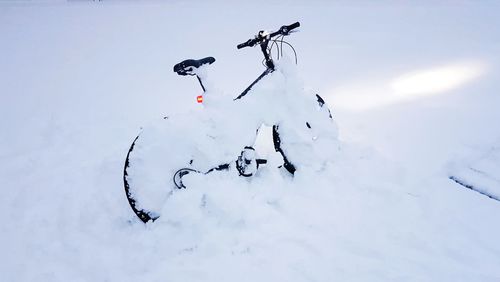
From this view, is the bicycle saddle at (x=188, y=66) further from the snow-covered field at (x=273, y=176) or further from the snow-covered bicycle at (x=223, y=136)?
the snow-covered field at (x=273, y=176)

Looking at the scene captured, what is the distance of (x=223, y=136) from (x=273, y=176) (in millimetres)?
801

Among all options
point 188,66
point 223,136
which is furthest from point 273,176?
point 188,66

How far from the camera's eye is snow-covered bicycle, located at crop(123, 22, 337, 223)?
3.00 metres

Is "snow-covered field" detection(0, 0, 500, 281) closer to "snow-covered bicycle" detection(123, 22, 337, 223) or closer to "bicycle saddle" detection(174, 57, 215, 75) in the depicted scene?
"snow-covered bicycle" detection(123, 22, 337, 223)

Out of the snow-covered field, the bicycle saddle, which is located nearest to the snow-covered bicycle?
the bicycle saddle

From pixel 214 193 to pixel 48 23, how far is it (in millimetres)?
10234

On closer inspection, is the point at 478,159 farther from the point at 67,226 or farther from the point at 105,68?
the point at 105,68

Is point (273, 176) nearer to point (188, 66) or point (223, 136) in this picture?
point (223, 136)

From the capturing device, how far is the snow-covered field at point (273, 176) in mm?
2783

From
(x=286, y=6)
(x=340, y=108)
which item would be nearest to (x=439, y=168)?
(x=340, y=108)

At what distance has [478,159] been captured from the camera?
3850 mm

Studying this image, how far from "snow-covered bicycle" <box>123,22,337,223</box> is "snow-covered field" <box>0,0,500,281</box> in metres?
0.18

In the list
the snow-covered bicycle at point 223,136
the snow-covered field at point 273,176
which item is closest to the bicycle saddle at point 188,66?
A: the snow-covered bicycle at point 223,136

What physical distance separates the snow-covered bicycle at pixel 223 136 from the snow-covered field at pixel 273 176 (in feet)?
0.58
